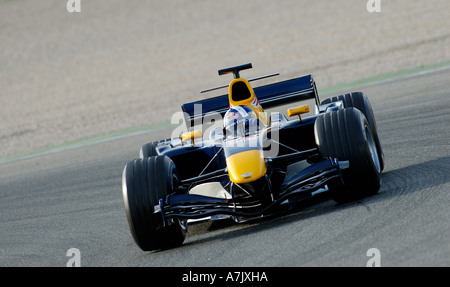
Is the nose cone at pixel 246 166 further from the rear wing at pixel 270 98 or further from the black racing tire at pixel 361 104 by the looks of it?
the rear wing at pixel 270 98

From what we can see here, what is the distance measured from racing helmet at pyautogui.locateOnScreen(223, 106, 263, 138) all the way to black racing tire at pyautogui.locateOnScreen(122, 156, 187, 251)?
107 cm

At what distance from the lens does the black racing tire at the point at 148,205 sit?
7.64m

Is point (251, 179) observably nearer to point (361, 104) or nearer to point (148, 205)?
point (148, 205)

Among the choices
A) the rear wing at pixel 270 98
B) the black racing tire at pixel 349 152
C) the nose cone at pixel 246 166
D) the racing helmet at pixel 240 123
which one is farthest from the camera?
the rear wing at pixel 270 98

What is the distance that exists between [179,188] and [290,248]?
1.94m

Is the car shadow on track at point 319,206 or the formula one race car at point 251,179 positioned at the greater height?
the formula one race car at point 251,179

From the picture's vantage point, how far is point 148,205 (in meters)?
7.68

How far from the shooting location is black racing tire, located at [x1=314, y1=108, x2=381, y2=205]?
307 inches

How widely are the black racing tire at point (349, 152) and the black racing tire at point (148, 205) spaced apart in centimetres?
158

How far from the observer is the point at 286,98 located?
10484 mm

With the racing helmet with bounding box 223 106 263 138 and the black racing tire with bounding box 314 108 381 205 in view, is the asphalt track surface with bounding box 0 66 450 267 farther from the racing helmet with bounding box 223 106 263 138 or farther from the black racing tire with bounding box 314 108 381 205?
the racing helmet with bounding box 223 106 263 138

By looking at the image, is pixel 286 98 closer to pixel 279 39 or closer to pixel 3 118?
pixel 3 118

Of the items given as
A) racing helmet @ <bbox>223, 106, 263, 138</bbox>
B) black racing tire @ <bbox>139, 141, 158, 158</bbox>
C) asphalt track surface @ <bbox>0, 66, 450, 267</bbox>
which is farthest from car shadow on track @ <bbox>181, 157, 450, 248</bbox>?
black racing tire @ <bbox>139, 141, 158, 158</bbox>

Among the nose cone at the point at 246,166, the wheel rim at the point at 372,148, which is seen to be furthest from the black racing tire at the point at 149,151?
the wheel rim at the point at 372,148
